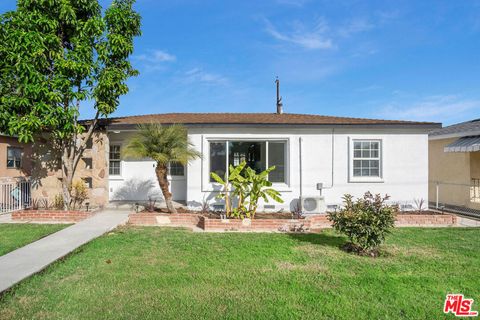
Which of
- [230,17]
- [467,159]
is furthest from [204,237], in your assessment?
[467,159]

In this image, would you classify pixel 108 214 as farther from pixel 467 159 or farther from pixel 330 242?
pixel 467 159

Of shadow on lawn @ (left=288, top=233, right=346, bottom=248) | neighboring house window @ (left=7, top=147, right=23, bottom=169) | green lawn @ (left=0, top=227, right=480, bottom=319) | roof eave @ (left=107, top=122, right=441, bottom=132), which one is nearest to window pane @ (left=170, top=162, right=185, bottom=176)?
roof eave @ (left=107, top=122, right=441, bottom=132)

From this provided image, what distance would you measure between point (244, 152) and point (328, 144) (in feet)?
11.4

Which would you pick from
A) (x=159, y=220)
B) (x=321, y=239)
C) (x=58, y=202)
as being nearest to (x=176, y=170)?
(x=159, y=220)

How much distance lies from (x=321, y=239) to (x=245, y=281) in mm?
3663

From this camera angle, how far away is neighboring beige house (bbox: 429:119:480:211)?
12836 mm

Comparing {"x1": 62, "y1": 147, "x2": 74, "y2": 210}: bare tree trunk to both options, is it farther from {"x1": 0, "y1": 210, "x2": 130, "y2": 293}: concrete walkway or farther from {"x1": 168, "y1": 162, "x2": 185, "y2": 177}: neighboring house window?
{"x1": 168, "y1": 162, "x2": 185, "y2": 177}: neighboring house window

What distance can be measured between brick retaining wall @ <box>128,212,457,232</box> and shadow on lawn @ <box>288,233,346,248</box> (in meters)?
Answer: 0.55

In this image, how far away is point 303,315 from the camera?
12.2ft

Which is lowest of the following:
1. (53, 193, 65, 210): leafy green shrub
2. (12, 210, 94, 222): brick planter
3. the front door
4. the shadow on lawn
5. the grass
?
the shadow on lawn

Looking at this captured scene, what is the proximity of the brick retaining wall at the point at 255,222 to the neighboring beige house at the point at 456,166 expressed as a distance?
325cm

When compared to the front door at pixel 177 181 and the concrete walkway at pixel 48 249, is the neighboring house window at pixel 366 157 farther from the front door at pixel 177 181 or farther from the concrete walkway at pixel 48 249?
the concrete walkway at pixel 48 249

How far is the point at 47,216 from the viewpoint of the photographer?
32.2 ft

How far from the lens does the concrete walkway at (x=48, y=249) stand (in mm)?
5113
